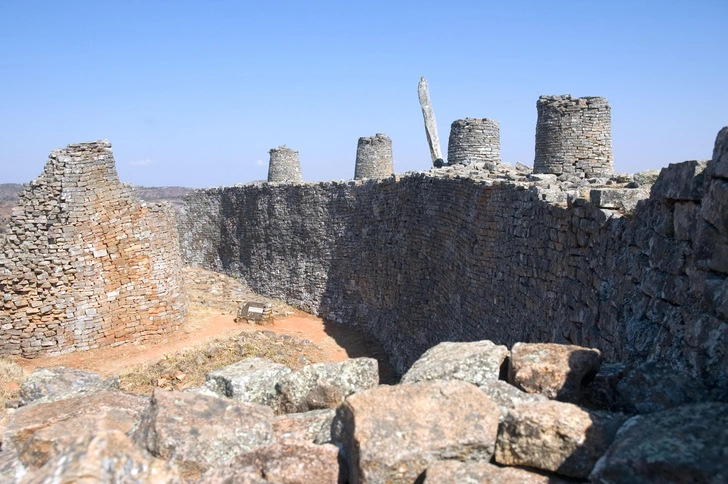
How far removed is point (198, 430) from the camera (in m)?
3.05

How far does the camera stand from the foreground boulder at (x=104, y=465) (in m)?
2.52

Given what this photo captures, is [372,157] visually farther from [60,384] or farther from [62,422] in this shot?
[62,422]

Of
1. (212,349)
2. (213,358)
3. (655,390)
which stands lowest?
(213,358)

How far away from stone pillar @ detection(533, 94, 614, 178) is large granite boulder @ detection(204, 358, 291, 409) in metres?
9.46

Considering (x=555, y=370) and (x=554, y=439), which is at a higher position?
(x=555, y=370)

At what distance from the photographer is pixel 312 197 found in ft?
66.6

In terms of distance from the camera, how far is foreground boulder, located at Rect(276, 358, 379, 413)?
4.02 meters

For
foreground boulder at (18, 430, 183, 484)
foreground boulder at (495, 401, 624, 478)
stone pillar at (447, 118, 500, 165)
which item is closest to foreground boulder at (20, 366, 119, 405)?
foreground boulder at (18, 430, 183, 484)

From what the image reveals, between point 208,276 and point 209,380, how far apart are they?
1975 centimetres

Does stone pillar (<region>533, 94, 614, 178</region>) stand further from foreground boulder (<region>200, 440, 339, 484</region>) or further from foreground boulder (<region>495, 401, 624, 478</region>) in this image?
foreground boulder (<region>200, 440, 339, 484</region>)

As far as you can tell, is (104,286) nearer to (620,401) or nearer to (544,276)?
(544,276)

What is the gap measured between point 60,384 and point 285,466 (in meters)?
3.31

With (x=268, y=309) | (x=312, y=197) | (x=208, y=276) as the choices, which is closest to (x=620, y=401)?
A: (x=268, y=309)

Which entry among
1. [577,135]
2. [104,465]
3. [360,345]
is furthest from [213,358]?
[104,465]
